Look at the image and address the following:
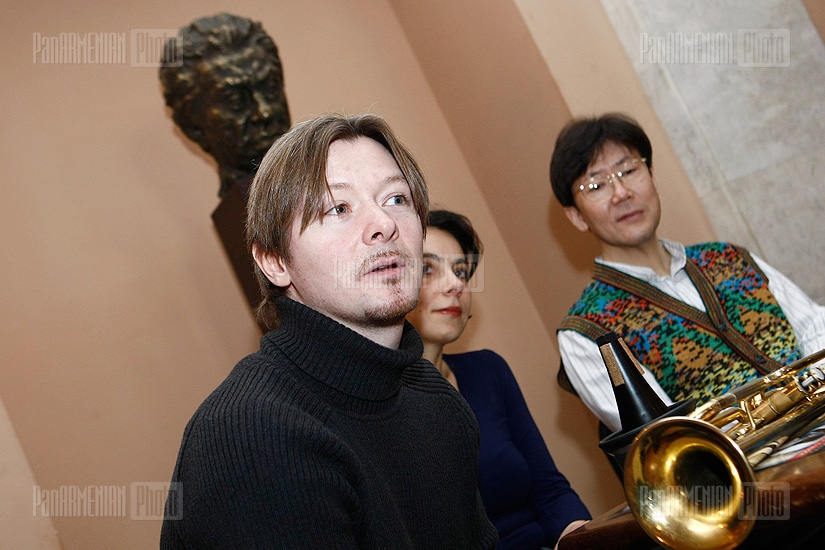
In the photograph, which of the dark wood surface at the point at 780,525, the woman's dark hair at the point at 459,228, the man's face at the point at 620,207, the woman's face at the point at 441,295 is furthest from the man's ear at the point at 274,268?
the man's face at the point at 620,207

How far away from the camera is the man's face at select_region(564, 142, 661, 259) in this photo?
7.31 ft

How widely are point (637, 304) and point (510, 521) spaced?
27.5 inches

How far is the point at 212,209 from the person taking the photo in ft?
9.13

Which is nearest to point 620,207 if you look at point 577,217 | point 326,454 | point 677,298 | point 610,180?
point 610,180

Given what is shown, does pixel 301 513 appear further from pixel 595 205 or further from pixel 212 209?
pixel 212 209

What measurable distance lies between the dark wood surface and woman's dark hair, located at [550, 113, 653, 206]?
1.24m

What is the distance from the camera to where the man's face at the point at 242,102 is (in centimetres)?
229

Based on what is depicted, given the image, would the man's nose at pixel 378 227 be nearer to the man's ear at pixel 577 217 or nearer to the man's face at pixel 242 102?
the man's face at pixel 242 102

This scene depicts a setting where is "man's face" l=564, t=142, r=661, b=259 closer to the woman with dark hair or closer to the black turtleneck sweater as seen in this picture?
the woman with dark hair

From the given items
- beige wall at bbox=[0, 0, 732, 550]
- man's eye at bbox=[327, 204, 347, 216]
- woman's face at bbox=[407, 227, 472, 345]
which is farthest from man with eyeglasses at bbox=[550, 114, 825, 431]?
man's eye at bbox=[327, 204, 347, 216]

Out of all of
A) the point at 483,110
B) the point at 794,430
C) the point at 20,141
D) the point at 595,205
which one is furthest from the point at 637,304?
the point at 20,141

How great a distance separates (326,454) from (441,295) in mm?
1126

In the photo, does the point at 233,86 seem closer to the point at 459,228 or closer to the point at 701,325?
the point at 459,228

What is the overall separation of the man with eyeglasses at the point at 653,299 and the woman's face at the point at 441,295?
1.02 ft
